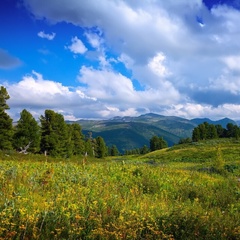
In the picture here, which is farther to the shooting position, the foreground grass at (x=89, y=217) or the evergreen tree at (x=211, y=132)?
the evergreen tree at (x=211, y=132)

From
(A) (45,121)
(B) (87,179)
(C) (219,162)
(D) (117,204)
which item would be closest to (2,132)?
(A) (45,121)

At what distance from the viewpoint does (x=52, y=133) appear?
6247 cm

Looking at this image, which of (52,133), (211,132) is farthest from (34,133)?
(211,132)

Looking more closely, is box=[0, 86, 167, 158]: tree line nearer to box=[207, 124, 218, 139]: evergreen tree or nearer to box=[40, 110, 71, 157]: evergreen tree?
box=[40, 110, 71, 157]: evergreen tree

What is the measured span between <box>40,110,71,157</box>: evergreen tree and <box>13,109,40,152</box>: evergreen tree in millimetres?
4963

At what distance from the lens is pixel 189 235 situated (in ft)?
20.1

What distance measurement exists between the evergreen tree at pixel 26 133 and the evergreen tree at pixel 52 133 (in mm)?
4963

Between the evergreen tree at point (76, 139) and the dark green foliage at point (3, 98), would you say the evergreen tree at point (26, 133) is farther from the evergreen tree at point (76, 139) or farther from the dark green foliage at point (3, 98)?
the evergreen tree at point (76, 139)

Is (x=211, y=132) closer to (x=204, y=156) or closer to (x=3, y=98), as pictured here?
(x=204, y=156)

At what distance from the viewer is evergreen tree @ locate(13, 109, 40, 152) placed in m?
56.1

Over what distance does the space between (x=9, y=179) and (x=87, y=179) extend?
301cm

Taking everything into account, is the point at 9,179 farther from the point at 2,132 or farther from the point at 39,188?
the point at 2,132

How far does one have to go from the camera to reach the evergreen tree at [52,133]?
62.1 meters

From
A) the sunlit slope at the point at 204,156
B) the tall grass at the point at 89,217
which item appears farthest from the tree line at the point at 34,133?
the tall grass at the point at 89,217
